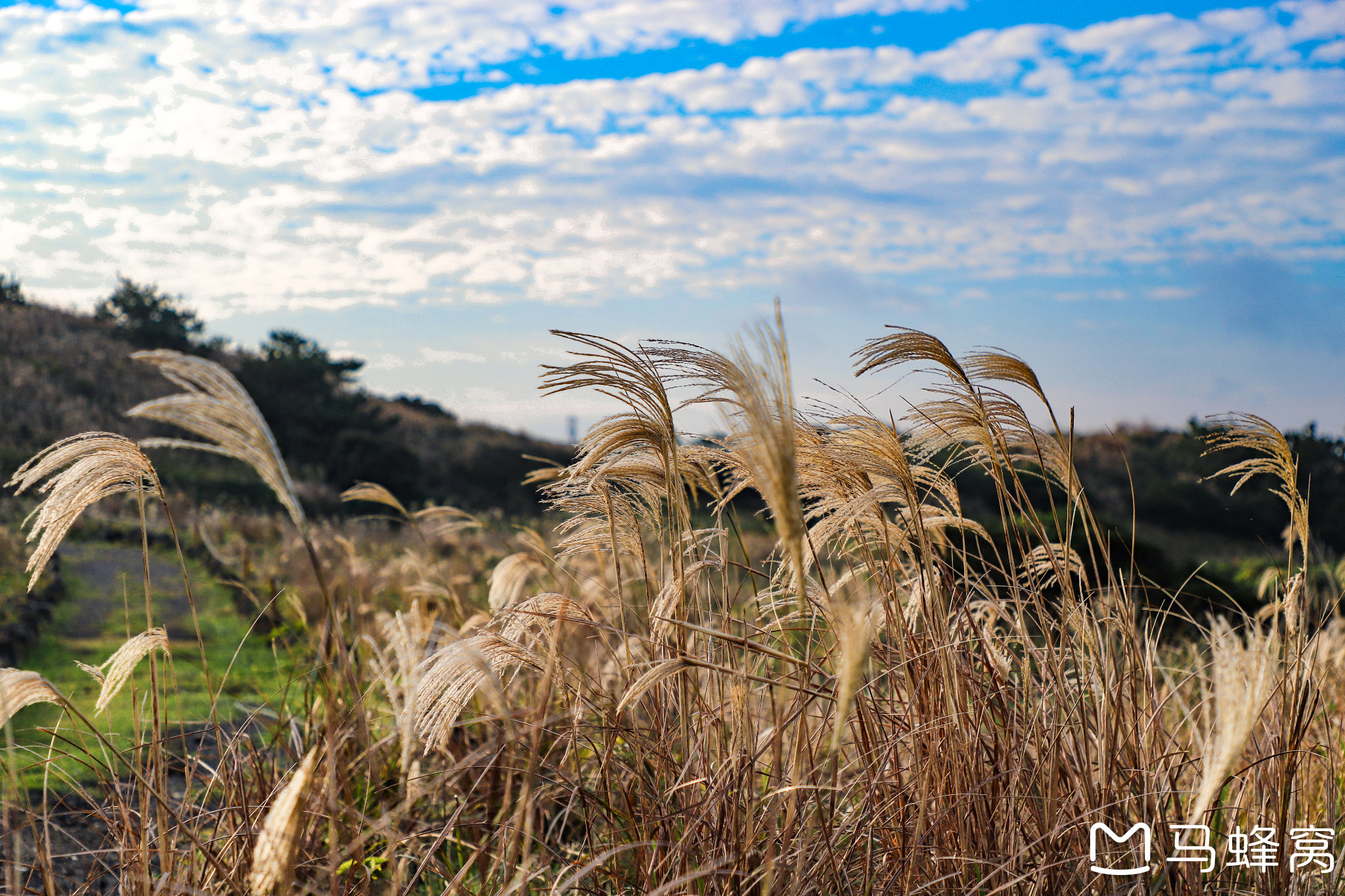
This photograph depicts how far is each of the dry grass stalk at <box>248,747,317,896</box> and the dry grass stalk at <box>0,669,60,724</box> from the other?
2.46ft

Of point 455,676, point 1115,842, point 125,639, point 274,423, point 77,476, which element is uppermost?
point 77,476

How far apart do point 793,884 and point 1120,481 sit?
2901 cm

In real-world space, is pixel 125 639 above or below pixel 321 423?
below

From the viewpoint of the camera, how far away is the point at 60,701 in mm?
1858

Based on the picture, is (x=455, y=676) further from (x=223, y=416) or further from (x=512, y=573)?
(x=512, y=573)

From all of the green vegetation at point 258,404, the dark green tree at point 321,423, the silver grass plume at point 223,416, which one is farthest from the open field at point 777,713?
the dark green tree at point 321,423

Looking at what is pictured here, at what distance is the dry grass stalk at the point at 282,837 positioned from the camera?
1.05 meters

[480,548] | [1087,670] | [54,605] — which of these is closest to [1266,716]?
[1087,670]

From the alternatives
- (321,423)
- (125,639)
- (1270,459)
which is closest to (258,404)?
(321,423)

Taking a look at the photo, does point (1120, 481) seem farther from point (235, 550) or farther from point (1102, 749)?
point (1102, 749)

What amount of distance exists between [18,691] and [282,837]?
93cm

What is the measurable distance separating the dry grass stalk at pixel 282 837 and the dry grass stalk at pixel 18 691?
2.46 feet

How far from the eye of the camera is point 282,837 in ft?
3.58

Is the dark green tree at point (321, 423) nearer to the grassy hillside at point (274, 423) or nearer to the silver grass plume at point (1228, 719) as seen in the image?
the grassy hillside at point (274, 423)
